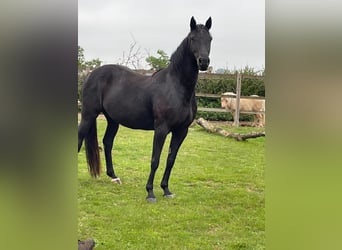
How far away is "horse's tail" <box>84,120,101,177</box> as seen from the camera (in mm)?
2865

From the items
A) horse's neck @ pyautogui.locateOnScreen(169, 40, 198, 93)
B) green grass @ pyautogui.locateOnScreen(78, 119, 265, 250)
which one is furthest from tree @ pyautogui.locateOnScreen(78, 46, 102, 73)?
horse's neck @ pyautogui.locateOnScreen(169, 40, 198, 93)

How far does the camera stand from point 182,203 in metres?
2.65

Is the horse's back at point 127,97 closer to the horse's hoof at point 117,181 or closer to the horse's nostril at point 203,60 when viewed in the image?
the horse's hoof at point 117,181

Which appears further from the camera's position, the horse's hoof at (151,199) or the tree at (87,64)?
the tree at (87,64)

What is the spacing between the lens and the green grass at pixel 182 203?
197 cm

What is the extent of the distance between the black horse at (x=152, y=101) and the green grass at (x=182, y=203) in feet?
0.61

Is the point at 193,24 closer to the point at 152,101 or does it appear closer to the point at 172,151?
the point at 152,101

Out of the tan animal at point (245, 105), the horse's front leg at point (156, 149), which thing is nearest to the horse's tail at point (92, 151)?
the horse's front leg at point (156, 149)

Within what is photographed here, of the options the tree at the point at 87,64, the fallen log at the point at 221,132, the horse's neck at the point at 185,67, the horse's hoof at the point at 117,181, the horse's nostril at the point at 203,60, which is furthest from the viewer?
the fallen log at the point at 221,132

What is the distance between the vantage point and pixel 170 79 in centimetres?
271

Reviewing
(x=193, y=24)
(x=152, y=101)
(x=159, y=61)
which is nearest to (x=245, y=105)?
(x=159, y=61)
